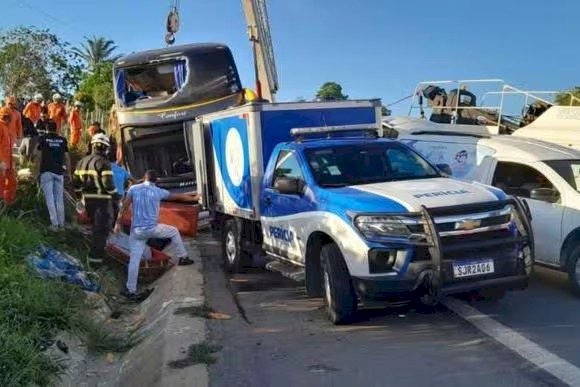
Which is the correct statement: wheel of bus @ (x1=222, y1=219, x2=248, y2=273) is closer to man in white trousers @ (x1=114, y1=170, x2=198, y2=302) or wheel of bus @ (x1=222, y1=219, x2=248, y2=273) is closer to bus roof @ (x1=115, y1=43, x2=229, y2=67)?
man in white trousers @ (x1=114, y1=170, x2=198, y2=302)

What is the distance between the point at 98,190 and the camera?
1032 cm

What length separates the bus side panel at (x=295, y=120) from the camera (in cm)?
909

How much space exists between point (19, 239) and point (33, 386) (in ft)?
10.8

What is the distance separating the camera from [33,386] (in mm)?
5016

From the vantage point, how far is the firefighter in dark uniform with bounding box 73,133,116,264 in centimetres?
1013

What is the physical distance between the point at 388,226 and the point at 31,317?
3.25 m

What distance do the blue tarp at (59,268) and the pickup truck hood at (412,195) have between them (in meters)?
3.28

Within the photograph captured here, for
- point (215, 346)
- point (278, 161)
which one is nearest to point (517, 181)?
point (278, 161)

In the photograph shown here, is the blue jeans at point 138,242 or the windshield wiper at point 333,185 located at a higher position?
the windshield wiper at point 333,185

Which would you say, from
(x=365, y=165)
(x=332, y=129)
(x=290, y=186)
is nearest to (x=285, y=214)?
(x=290, y=186)

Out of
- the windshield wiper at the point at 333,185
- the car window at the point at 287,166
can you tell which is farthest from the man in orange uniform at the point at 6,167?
the windshield wiper at the point at 333,185

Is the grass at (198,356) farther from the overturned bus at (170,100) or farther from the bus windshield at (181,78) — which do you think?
the bus windshield at (181,78)

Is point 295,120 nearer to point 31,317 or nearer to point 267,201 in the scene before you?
point 267,201

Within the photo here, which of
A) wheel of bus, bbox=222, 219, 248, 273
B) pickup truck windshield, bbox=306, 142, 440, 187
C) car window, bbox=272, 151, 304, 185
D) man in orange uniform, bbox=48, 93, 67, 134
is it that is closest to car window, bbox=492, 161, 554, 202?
pickup truck windshield, bbox=306, 142, 440, 187
